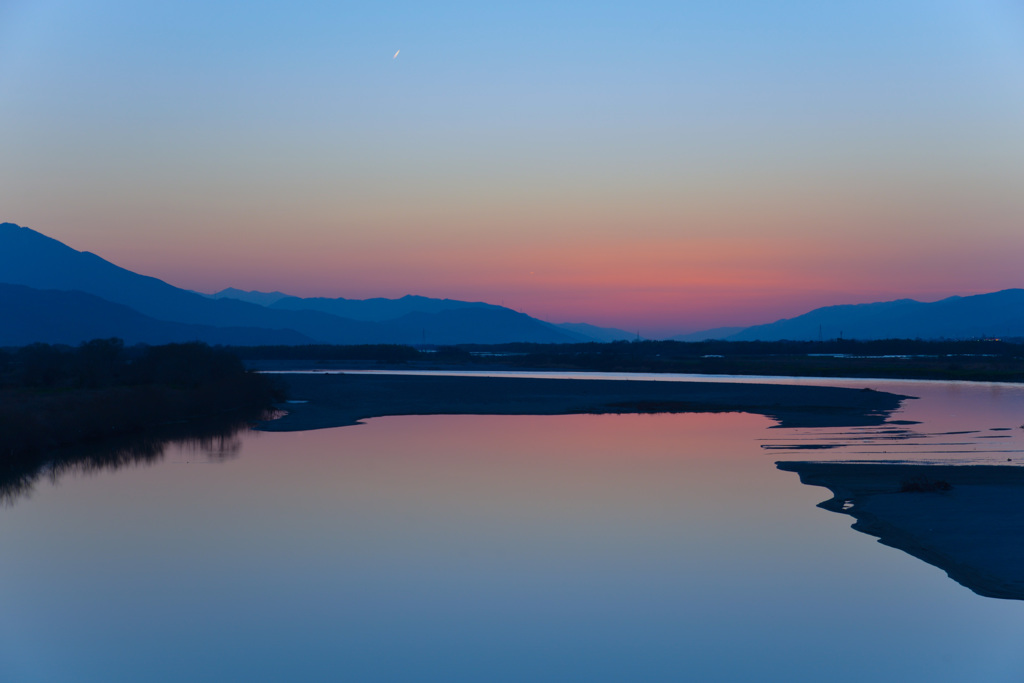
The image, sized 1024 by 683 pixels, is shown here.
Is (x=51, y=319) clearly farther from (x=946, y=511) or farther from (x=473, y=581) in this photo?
(x=946, y=511)

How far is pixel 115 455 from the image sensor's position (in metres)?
25.3

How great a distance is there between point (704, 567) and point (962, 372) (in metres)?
67.0

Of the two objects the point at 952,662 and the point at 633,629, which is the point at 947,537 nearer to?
the point at 952,662

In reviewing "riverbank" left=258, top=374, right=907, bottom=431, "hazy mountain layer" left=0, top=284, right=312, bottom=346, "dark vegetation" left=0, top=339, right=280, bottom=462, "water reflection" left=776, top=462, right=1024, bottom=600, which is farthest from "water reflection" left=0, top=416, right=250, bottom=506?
"hazy mountain layer" left=0, top=284, right=312, bottom=346

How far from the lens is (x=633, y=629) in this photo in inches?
404

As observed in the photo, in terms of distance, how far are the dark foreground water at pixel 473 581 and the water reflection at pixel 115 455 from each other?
761mm

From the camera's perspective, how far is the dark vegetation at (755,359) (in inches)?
2933

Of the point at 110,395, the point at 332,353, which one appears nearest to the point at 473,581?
the point at 110,395

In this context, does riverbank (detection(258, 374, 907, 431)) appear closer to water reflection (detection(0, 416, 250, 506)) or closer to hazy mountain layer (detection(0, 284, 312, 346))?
water reflection (detection(0, 416, 250, 506))

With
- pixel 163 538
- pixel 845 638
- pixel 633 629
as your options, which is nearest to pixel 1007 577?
pixel 845 638

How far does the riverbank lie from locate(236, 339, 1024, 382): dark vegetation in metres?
23.1

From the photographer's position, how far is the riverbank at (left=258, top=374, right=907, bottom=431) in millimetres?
→ 36281

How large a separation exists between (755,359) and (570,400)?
69.3m

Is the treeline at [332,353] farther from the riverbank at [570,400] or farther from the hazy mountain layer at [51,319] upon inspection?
the riverbank at [570,400]
